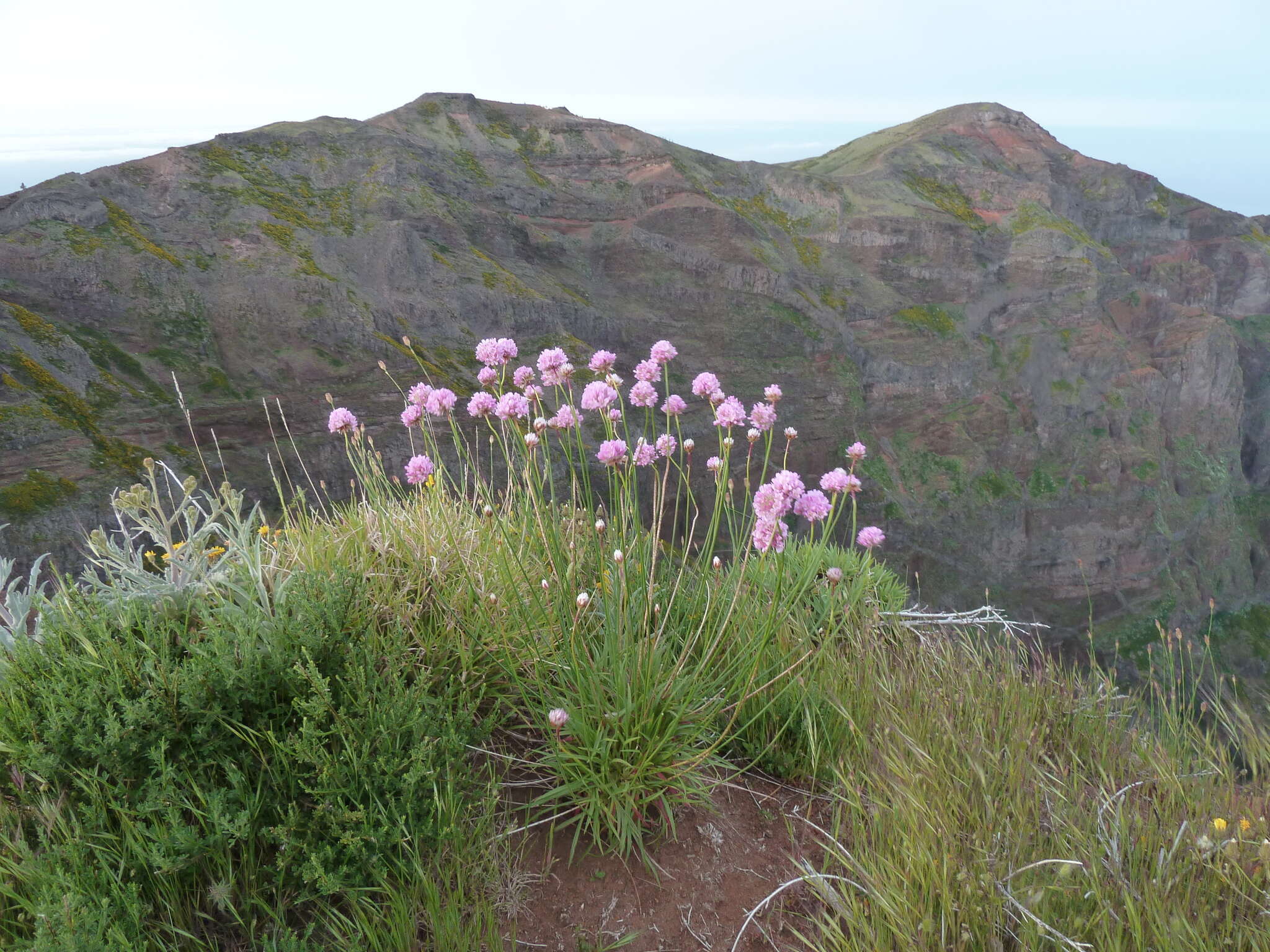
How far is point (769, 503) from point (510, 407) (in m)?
1.07

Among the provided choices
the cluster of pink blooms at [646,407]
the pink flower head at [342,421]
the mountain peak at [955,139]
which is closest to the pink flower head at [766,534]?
the cluster of pink blooms at [646,407]

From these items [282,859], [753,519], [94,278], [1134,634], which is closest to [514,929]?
[282,859]

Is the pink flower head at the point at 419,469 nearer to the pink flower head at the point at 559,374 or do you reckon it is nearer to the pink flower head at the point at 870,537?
the pink flower head at the point at 559,374

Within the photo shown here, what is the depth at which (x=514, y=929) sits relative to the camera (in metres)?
2.22

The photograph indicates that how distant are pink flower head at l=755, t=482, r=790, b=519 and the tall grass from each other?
0.05 feet

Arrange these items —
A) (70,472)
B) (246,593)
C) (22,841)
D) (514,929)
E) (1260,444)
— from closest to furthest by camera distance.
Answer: (22,841) → (514,929) → (246,593) → (70,472) → (1260,444)

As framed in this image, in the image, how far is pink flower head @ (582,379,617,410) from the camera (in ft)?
9.56

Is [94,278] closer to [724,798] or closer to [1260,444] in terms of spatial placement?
[724,798]

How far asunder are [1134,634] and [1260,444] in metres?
35.2

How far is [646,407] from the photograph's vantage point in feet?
10.1

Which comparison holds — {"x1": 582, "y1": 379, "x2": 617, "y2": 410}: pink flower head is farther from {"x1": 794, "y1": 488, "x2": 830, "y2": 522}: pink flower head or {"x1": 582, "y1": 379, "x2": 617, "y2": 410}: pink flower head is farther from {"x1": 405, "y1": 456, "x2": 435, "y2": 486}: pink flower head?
{"x1": 405, "y1": 456, "x2": 435, "y2": 486}: pink flower head

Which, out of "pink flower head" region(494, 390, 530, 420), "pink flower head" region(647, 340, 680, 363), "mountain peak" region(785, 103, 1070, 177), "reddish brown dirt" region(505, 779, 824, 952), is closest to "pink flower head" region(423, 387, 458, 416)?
"pink flower head" region(494, 390, 530, 420)

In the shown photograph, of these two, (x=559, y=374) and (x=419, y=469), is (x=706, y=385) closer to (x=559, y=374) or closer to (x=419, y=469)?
(x=559, y=374)

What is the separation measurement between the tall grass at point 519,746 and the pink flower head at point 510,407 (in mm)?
15
